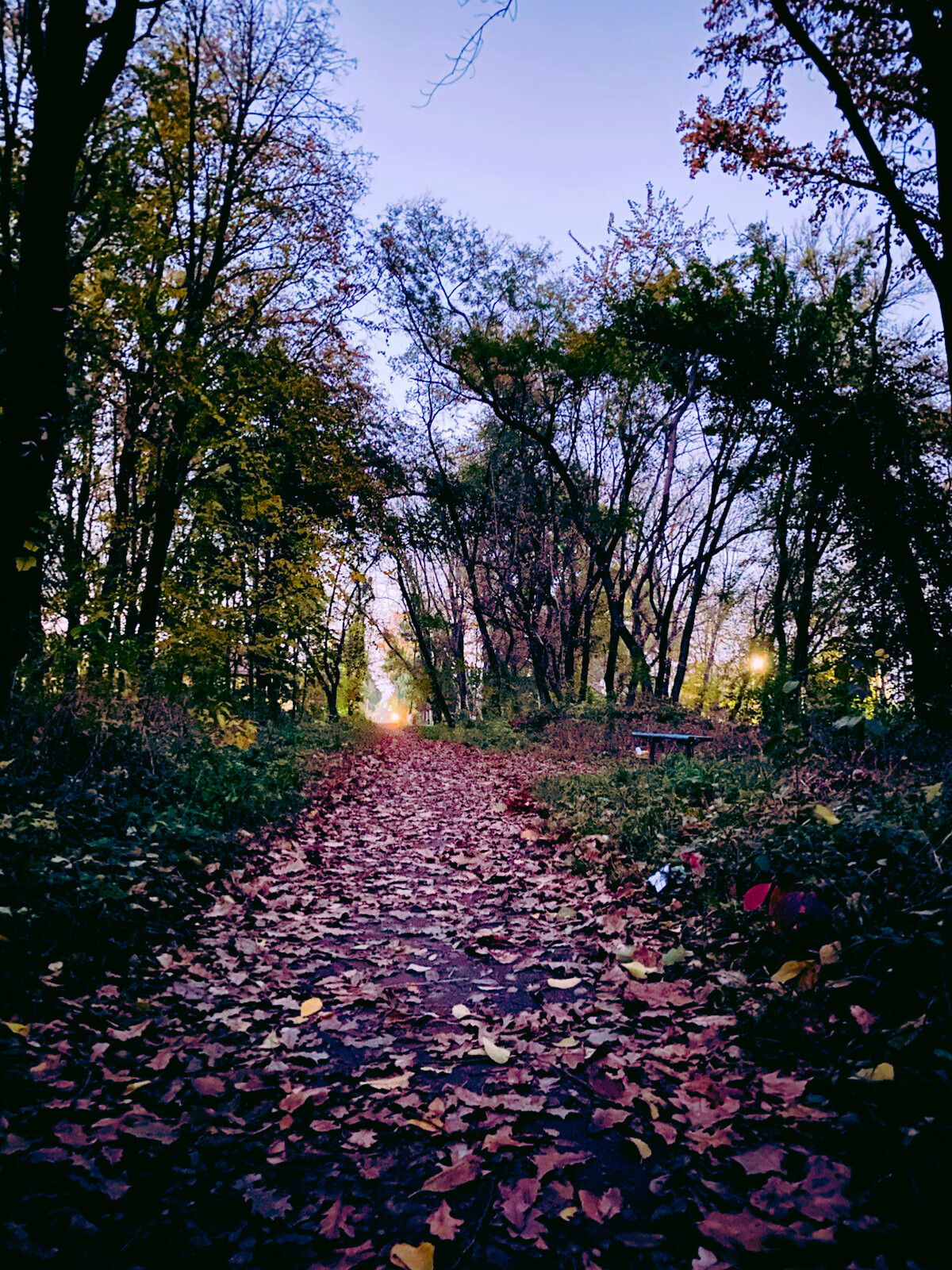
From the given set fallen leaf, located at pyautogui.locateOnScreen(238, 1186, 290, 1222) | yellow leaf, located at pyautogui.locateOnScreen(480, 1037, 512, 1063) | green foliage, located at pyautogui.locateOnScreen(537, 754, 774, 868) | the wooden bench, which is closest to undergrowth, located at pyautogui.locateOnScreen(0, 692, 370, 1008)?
fallen leaf, located at pyautogui.locateOnScreen(238, 1186, 290, 1222)

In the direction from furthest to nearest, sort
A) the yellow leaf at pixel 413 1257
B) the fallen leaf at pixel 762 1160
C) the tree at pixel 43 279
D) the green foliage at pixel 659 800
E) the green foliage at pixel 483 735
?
the green foliage at pixel 483 735
the green foliage at pixel 659 800
the tree at pixel 43 279
the fallen leaf at pixel 762 1160
the yellow leaf at pixel 413 1257

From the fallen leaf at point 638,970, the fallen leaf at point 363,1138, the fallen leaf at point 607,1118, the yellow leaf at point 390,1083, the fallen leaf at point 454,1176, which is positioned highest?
the fallen leaf at point 638,970

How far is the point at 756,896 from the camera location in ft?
11.7

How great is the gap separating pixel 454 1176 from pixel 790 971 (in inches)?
70.3

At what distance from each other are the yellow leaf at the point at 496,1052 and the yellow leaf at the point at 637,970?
101cm

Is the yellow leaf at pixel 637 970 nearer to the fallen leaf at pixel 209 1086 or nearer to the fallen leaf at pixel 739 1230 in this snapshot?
the fallen leaf at pixel 739 1230

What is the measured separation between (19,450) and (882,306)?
1778 centimetres

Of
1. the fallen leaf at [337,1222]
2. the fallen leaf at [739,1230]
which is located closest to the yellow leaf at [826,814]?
the fallen leaf at [739,1230]

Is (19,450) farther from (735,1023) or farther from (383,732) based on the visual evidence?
(383,732)

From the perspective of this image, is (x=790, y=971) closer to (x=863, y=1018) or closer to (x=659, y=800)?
(x=863, y=1018)

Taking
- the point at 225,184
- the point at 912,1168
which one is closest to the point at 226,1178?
the point at 912,1168

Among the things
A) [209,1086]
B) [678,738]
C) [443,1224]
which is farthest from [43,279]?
[678,738]

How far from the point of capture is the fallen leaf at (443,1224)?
197 centimetres

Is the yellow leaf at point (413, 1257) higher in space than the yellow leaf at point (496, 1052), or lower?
higher
